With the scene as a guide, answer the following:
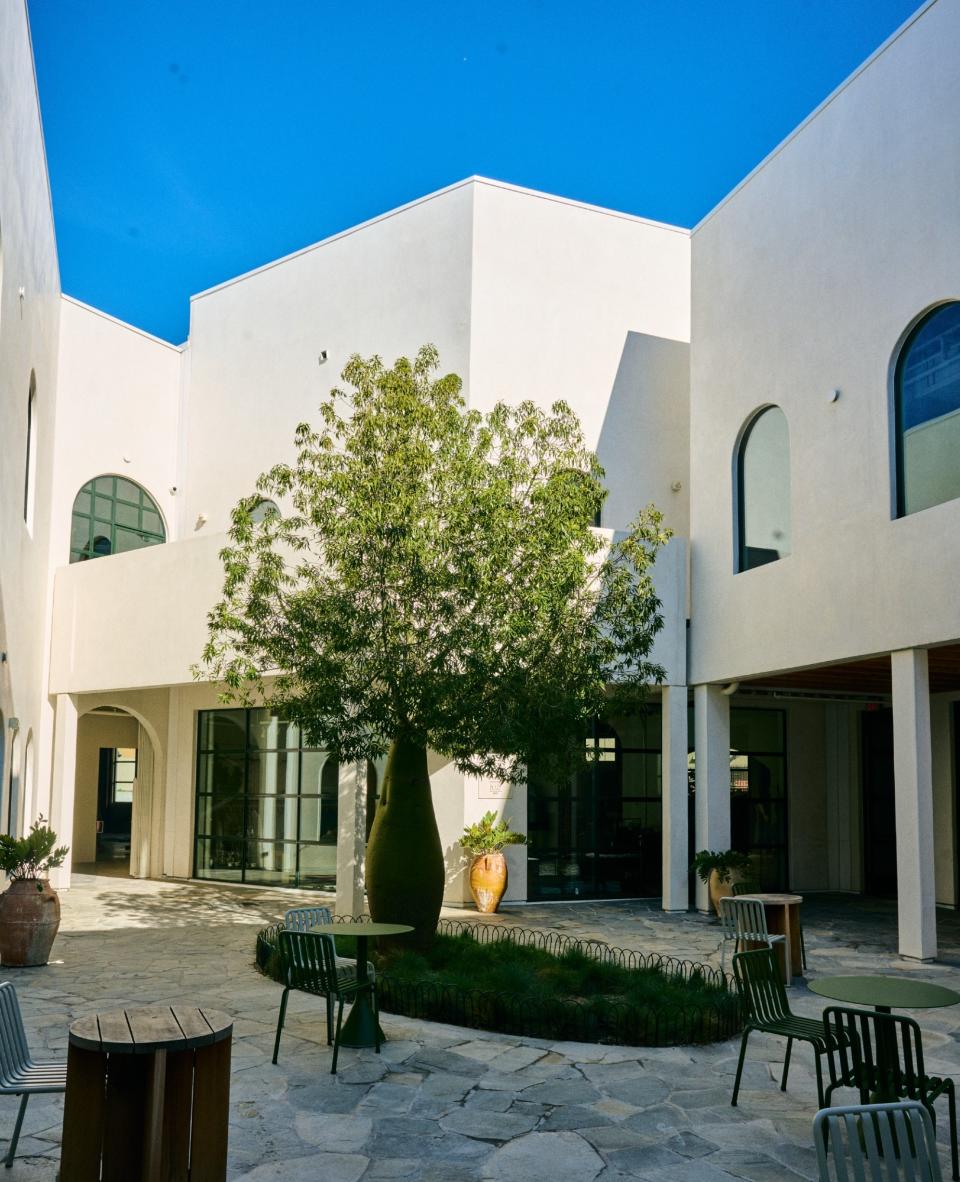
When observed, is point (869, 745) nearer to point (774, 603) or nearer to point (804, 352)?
point (774, 603)

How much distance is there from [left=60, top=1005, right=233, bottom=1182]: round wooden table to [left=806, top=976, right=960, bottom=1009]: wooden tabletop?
3.22m

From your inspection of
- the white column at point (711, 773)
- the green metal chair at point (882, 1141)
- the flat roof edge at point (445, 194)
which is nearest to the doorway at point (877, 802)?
the white column at point (711, 773)

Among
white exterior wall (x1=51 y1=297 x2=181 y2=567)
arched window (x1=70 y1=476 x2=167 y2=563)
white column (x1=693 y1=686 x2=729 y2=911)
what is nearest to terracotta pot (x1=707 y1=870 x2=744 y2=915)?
white column (x1=693 y1=686 x2=729 y2=911)

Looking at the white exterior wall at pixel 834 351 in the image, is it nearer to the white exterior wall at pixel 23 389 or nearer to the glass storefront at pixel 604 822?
the glass storefront at pixel 604 822

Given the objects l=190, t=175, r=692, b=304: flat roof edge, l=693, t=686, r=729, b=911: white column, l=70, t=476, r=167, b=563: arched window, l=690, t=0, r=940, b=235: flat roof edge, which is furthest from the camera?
l=70, t=476, r=167, b=563: arched window

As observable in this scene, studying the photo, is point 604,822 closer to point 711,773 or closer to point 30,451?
point 711,773

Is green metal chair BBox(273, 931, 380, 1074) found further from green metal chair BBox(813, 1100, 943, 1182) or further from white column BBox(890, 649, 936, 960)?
white column BBox(890, 649, 936, 960)

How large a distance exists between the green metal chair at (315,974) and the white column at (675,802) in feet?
29.4

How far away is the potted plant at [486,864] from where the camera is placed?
15539 millimetres

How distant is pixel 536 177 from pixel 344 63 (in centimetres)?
396

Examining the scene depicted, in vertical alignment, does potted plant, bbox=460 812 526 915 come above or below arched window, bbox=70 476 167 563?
below

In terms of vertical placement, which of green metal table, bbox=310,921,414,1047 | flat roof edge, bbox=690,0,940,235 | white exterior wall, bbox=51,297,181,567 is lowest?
green metal table, bbox=310,921,414,1047

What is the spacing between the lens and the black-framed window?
18734 millimetres

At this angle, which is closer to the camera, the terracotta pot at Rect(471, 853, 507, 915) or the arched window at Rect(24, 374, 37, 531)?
the terracotta pot at Rect(471, 853, 507, 915)
